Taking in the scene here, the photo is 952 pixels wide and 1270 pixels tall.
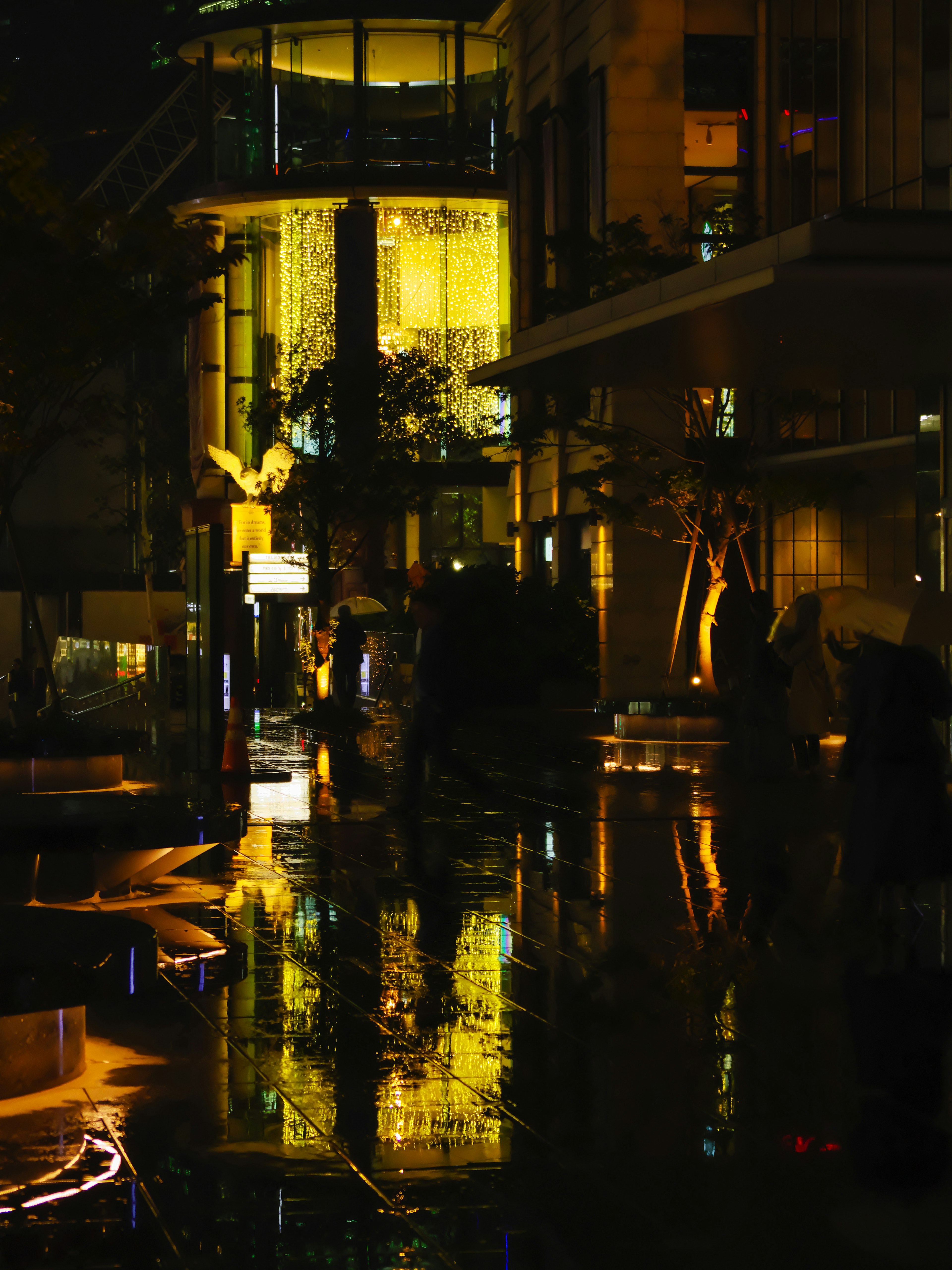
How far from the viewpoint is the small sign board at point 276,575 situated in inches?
1323

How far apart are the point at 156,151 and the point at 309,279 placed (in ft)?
100

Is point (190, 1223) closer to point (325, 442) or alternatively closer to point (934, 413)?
point (934, 413)

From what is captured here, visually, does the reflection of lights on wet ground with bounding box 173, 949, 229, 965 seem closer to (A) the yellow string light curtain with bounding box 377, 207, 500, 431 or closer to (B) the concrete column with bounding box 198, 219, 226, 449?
(A) the yellow string light curtain with bounding box 377, 207, 500, 431

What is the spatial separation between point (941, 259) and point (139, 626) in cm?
3995

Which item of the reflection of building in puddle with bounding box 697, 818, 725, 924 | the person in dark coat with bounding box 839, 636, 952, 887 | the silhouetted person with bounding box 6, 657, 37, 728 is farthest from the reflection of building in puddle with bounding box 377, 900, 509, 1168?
the silhouetted person with bounding box 6, 657, 37, 728

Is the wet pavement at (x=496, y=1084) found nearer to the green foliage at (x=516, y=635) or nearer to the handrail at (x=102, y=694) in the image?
the handrail at (x=102, y=694)

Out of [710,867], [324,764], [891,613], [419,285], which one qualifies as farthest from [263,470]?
[710,867]

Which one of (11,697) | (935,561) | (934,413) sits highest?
(934,413)

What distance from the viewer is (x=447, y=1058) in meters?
6.17

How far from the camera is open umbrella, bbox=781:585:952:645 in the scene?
14.6m

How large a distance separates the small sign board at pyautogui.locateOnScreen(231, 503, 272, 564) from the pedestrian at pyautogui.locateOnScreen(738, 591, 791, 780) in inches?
868

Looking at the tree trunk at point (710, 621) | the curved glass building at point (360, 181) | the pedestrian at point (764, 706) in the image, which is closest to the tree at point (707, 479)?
the tree trunk at point (710, 621)

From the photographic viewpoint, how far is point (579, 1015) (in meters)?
6.84

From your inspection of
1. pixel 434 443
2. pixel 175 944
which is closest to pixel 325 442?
pixel 434 443
